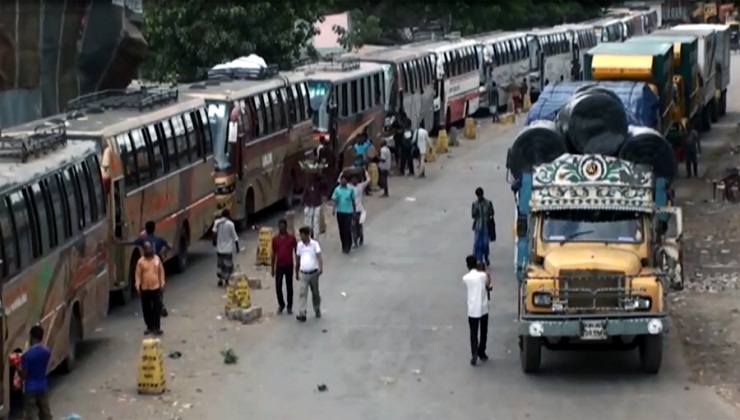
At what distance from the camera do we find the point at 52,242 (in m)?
19.9

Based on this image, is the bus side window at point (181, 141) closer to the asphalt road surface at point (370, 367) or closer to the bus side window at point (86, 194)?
the asphalt road surface at point (370, 367)

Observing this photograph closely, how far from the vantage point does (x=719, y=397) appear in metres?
19.2

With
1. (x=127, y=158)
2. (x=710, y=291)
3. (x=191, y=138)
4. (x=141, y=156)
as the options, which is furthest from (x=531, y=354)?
(x=191, y=138)

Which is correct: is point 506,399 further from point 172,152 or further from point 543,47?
point 543,47

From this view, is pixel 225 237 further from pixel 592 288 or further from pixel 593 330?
pixel 593 330

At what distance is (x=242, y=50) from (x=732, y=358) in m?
27.8

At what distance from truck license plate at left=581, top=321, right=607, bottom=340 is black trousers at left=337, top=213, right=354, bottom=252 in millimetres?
10608

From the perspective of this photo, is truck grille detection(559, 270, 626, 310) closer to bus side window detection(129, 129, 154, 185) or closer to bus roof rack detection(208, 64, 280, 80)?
bus side window detection(129, 129, 154, 185)

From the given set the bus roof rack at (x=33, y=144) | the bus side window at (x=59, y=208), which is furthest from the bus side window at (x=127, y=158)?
the bus side window at (x=59, y=208)

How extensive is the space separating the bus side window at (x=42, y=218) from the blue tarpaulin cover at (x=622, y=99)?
9.60 m

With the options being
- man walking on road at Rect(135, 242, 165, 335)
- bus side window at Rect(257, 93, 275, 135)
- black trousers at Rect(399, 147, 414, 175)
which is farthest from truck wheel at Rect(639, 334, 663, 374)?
black trousers at Rect(399, 147, 414, 175)

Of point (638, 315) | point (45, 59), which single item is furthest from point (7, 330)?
point (45, 59)

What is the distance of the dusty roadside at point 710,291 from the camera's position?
2078cm

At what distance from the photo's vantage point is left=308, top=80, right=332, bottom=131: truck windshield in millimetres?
38344
